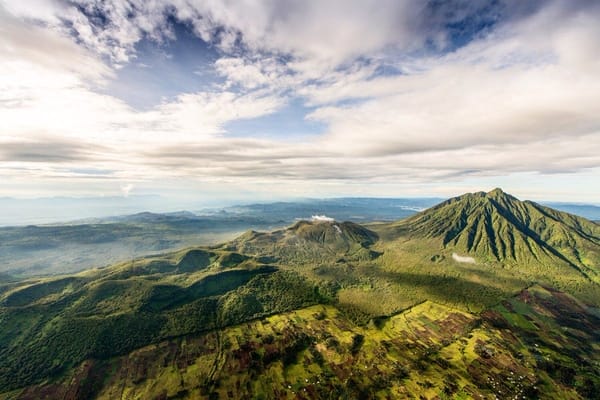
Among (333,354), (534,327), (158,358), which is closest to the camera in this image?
(158,358)

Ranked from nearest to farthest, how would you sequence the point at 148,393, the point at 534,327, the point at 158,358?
1. the point at 148,393
2. the point at 158,358
3. the point at 534,327

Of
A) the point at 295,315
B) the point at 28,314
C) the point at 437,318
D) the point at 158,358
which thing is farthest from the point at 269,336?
the point at 28,314

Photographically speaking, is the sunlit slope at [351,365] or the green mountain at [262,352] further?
the green mountain at [262,352]

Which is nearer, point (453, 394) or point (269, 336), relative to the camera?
point (453, 394)

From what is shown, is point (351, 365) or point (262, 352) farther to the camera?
point (262, 352)

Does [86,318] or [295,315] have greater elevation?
[86,318]

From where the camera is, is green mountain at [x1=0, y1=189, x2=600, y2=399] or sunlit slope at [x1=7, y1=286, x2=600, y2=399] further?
green mountain at [x1=0, y1=189, x2=600, y2=399]

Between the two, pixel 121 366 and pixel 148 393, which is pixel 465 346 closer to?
pixel 148 393

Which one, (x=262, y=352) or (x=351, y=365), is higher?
(x=351, y=365)

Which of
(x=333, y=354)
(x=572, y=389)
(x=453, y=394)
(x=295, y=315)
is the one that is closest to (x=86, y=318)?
(x=295, y=315)
